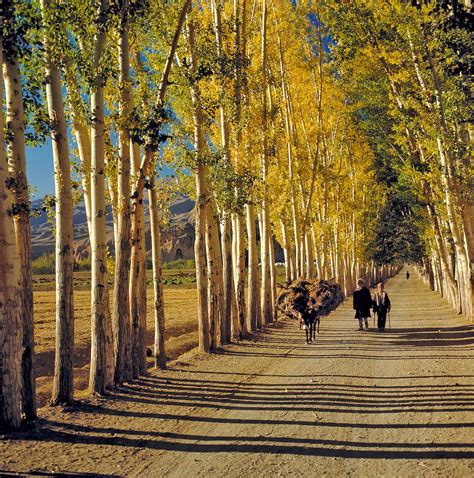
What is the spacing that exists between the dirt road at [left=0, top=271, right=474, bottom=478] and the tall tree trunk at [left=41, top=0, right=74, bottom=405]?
660 millimetres

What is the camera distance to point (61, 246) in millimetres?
10766

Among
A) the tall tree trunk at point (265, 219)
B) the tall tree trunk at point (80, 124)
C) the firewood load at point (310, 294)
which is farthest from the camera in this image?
the tall tree trunk at point (265, 219)

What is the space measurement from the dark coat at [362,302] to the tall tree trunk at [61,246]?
1441cm

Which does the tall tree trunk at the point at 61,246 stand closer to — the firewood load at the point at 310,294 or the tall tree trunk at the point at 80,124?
the tall tree trunk at the point at 80,124

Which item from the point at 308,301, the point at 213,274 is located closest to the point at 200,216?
the point at 213,274

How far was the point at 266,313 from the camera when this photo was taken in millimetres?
26531

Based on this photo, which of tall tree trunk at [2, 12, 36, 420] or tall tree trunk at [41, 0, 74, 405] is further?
tall tree trunk at [41, 0, 74, 405]

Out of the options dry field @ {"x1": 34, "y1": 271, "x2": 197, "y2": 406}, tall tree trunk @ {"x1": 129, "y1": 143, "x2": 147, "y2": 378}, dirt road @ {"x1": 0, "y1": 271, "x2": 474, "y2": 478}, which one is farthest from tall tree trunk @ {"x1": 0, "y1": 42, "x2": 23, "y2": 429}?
tall tree trunk @ {"x1": 129, "y1": 143, "x2": 147, "y2": 378}

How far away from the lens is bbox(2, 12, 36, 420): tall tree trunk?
30.8ft

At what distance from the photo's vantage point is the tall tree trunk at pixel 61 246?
10.6m

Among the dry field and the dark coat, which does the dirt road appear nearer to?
the dry field

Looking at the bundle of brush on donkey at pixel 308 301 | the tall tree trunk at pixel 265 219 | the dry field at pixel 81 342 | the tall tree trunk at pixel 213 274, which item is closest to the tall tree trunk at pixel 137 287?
the dry field at pixel 81 342

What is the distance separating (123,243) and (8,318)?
175 inches

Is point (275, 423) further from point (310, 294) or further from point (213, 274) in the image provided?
point (310, 294)
